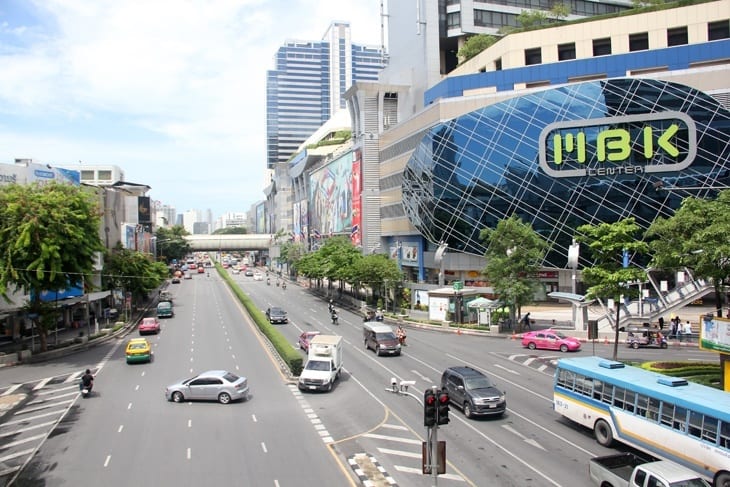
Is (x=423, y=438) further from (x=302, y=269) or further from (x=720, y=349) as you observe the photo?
(x=302, y=269)

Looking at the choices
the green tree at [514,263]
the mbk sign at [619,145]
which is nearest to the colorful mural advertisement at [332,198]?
the mbk sign at [619,145]

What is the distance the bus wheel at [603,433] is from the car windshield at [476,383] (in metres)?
5.18

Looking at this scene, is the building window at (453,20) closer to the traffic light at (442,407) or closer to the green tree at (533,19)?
the green tree at (533,19)

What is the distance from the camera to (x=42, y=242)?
40.0 m

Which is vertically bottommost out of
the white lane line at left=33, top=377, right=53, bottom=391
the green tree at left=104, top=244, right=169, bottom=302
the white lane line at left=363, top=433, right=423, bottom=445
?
the white lane line at left=33, top=377, right=53, bottom=391

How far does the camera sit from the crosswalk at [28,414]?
21.3 meters

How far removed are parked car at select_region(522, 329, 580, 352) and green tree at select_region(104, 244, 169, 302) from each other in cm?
4126

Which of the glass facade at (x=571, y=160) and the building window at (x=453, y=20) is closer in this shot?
the glass facade at (x=571, y=160)

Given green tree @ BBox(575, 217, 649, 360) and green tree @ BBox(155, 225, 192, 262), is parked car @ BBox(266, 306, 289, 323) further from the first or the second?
green tree @ BBox(155, 225, 192, 262)

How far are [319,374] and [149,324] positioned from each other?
1082 inches

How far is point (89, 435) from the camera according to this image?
932 inches

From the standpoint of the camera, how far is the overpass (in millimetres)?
173000

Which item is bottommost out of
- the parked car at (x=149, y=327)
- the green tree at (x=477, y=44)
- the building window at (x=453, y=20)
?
the parked car at (x=149, y=327)

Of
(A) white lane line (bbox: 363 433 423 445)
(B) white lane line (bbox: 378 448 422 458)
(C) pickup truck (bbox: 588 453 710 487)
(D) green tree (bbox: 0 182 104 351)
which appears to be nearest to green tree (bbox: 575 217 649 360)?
(A) white lane line (bbox: 363 433 423 445)
